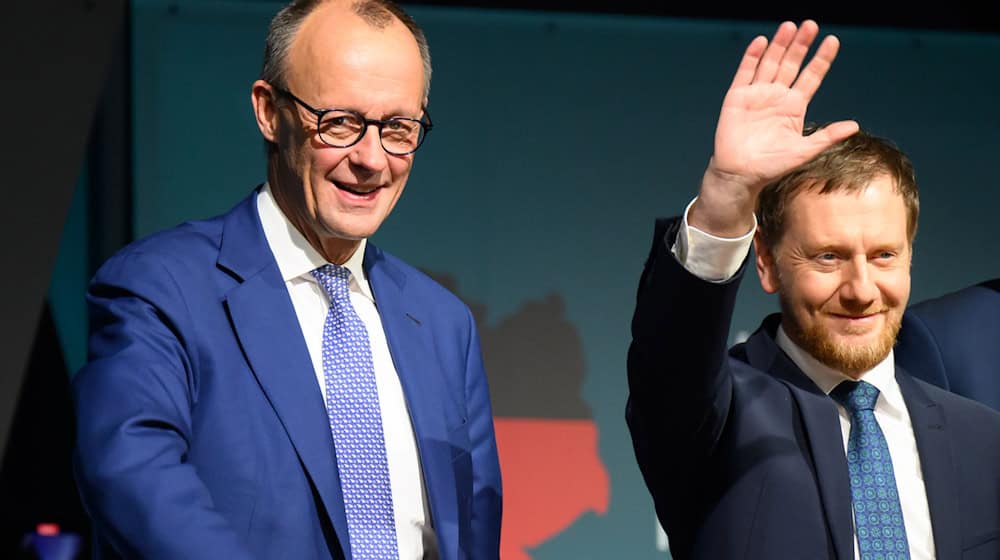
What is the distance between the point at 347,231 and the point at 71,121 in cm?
185

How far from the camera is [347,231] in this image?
2273mm

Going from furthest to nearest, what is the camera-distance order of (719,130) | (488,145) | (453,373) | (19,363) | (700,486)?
(488,145), (19,363), (453,373), (700,486), (719,130)

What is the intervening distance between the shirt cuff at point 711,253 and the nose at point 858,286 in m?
0.29

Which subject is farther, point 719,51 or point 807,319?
point 719,51

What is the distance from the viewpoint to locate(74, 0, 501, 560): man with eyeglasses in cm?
198

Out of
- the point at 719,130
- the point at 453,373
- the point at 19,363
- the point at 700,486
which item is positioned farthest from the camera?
the point at 19,363

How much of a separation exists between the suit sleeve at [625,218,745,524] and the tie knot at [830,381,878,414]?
0.24 meters

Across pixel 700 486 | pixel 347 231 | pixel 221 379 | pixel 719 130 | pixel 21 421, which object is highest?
pixel 719 130

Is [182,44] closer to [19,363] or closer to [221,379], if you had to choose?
[19,363]

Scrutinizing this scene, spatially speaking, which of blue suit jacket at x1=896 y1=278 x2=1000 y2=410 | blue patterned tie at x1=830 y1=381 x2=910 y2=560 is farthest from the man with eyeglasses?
blue suit jacket at x1=896 y1=278 x2=1000 y2=410

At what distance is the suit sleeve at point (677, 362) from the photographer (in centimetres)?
205

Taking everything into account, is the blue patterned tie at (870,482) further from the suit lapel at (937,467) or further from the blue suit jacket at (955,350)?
the blue suit jacket at (955,350)

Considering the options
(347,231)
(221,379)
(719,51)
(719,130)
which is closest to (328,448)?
(221,379)

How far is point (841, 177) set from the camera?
233 centimetres
